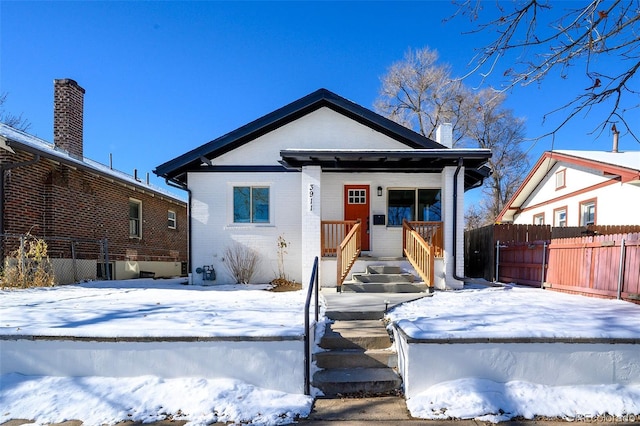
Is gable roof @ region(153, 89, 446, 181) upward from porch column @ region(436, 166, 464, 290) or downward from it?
upward

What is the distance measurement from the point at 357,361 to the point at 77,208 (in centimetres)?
1025

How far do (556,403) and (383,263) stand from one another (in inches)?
207

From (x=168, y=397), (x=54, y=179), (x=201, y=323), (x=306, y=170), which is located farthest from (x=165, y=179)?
(x=168, y=397)

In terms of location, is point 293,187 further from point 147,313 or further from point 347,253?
point 147,313

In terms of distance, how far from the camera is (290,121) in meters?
10.1

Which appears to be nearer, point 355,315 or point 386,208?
point 355,315

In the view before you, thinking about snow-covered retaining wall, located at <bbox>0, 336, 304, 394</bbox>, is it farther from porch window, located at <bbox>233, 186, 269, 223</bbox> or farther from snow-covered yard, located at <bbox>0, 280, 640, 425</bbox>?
porch window, located at <bbox>233, 186, 269, 223</bbox>

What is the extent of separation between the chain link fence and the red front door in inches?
306

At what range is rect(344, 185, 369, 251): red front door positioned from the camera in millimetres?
9883

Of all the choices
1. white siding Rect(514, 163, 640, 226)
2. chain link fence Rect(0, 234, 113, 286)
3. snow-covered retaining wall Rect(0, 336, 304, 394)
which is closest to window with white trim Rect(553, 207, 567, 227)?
white siding Rect(514, 163, 640, 226)

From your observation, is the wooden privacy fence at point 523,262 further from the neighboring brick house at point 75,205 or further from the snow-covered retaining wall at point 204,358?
the neighboring brick house at point 75,205

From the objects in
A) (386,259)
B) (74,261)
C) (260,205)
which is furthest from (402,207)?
(74,261)

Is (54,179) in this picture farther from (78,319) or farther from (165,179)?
(78,319)

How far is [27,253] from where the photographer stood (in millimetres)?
8289
